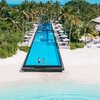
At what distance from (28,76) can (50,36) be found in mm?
23977

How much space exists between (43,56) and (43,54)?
46.2 inches

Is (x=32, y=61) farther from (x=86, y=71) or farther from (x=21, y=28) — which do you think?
(x=21, y=28)

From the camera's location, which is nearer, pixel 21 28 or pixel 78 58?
pixel 78 58

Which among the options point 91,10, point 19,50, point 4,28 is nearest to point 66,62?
point 19,50

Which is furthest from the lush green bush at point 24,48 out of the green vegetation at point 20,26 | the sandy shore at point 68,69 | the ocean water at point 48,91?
the ocean water at point 48,91

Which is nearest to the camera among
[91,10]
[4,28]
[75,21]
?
[4,28]

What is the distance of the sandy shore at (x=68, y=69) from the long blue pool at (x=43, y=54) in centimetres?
72

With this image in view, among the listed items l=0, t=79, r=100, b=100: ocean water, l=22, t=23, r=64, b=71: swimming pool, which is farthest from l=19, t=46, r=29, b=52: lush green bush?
l=0, t=79, r=100, b=100: ocean water

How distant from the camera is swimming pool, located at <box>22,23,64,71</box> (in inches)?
1104

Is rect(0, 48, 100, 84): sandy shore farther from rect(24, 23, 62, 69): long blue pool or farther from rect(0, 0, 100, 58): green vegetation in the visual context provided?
rect(0, 0, 100, 58): green vegetation

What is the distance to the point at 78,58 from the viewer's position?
32406mm

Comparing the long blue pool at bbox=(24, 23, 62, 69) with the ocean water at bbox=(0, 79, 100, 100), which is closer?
the ocean water at bbox=(0, 79, 100, 100)

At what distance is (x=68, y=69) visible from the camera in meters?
28.4

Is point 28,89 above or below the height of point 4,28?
below
